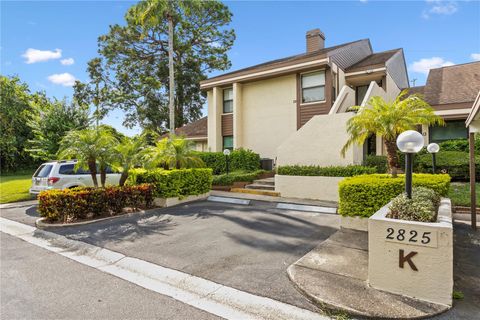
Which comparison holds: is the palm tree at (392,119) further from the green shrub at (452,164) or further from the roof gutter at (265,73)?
the roof gutter at (265,73)

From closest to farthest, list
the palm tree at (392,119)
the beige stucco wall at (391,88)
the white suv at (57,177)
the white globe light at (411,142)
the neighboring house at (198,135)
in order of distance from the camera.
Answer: the white globe light at (411,142) < the palm tree at (392,119) < the white suv at (57,177) < the beige stucco wall at (391,88) < the neighboring house at (198,135)

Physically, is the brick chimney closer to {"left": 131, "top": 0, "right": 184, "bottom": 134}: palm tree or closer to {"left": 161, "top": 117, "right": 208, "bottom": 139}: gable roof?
{"left": 131, "top": 0, "right": 184, "bottom": 134}: palm tree

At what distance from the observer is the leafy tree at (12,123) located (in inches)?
905

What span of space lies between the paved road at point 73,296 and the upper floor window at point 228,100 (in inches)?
539

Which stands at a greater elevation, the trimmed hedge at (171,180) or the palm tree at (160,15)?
the palm tree at (160,15)

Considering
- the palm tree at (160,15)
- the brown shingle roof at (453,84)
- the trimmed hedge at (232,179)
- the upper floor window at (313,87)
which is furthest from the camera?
the palm tree at (160,15)

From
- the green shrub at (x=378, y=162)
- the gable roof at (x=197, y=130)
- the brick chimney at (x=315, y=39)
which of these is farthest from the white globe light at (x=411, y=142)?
the brick chimney at (x=315, y=39)

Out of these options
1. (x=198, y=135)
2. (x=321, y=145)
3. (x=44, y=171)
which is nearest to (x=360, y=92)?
(x=321, y=145)

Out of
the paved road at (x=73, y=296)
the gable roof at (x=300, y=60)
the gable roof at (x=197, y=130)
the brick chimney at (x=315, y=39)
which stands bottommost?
the paved road at (x=73, y=296)

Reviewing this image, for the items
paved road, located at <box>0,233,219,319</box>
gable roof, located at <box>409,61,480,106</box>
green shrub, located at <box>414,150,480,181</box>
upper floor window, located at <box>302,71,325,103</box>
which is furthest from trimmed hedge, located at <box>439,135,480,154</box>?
paved road, located at <box>0,233,219,319</box>

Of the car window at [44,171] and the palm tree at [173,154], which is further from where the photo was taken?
the palm tree at [173,154]

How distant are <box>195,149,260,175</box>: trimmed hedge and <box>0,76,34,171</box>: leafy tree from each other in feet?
58.8

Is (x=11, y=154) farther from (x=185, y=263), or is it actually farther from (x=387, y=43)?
(x=387, y=43)

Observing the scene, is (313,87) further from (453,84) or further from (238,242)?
(238,242)
